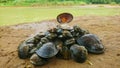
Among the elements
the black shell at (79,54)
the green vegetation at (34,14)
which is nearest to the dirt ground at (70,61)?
the black shell at (79,54)

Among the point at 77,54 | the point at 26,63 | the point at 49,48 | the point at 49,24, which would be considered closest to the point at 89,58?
the point at 77,54

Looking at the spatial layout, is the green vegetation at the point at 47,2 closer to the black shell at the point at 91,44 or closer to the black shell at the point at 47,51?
the black shell at the point at 91,44

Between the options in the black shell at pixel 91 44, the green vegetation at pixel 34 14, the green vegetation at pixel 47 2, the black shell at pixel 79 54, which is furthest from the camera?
the green vegetation at pixel 47 2

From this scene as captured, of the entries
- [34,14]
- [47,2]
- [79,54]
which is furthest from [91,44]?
[47,2]

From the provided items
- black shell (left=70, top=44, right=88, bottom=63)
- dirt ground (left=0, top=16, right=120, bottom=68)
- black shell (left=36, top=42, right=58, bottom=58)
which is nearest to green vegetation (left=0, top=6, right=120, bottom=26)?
dirt ground (left=0, top=16, right=120, bottom=68)

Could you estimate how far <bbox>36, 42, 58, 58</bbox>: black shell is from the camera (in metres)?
4.80

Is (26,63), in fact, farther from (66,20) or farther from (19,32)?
(19,32)

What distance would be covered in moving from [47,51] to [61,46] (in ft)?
1.02

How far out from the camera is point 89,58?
4.95 meters

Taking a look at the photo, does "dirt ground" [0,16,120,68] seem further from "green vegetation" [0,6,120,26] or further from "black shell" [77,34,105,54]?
"green vegetation" [0,6,120,26]

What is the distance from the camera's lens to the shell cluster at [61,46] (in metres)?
4.83

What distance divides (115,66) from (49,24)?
4.08 meters

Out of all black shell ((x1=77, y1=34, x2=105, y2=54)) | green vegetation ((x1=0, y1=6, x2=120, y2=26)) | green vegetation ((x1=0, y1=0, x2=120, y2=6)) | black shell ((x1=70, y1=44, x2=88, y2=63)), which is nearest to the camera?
black shell ((x1=70, y1=44, x2=88, y2=63))

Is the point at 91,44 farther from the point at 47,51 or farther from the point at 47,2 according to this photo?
the point at 47,2
